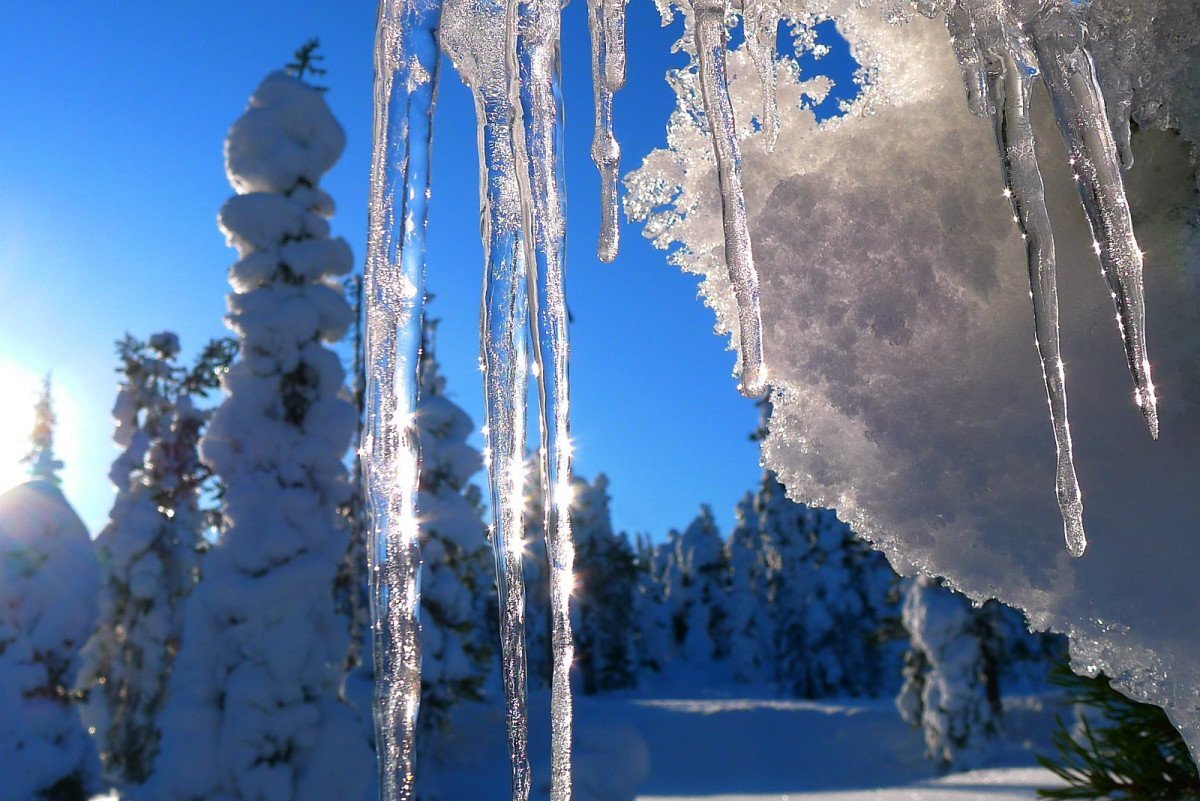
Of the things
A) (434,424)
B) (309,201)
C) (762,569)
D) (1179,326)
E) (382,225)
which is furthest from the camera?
(762,569)

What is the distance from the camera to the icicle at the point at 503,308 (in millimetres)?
1805

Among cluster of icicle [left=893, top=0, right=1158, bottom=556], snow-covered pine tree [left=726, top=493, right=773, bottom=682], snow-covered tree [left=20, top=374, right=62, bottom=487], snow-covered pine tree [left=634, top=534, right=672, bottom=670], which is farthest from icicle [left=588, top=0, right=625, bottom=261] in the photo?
snow-covered pine tree [left=634, top=534, right=672, bottom=670]

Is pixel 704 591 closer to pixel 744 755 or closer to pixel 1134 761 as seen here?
pixel 744 755

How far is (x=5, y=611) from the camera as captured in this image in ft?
42.9

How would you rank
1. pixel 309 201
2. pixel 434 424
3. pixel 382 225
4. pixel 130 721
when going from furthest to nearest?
pixel 130 721
pixel 434 424
pixel 309 201
pixel 382 225

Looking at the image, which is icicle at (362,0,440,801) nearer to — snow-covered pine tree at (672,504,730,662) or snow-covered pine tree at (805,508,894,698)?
snow-covered pine tree at (805,508,894,698)

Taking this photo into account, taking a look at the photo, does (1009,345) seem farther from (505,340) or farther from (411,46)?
(411,46)

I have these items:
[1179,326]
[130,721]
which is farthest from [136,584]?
[1179,326]

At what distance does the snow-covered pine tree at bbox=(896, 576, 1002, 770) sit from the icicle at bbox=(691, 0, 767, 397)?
19.1 m

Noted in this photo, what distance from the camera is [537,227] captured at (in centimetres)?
180

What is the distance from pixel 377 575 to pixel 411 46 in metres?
1.18

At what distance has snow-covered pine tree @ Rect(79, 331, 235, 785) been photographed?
1980 centimetres

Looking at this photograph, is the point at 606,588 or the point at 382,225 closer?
the point at 382,225

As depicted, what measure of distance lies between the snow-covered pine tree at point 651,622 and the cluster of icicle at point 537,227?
50218 mm
